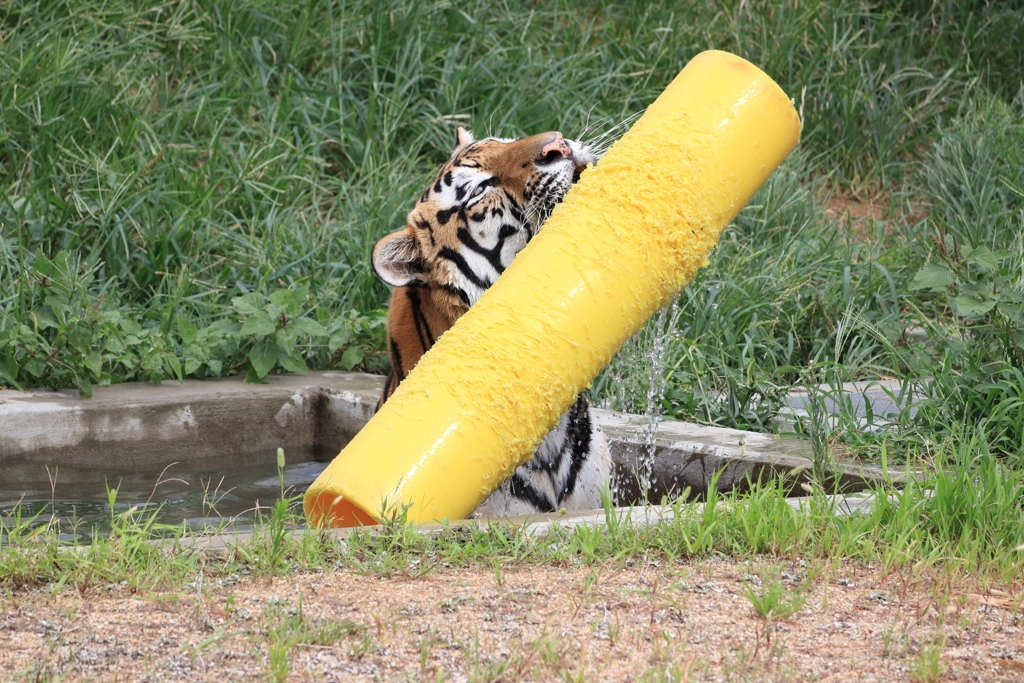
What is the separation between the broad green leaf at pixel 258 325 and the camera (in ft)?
16.3

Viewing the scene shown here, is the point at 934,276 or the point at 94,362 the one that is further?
the point at 94,362

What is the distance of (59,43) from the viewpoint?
21.2ft

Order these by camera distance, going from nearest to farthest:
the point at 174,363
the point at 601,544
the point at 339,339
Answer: the point at 601,544, the point at 174,363, the point at 339,339

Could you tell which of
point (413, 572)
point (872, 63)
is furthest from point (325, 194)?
point (413, 572)

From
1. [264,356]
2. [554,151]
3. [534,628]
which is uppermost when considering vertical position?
[554,151]

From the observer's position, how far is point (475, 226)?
3.63 meters

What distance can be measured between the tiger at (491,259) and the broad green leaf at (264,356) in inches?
56.8

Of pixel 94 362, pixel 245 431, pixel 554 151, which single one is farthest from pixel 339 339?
pixel 554 151

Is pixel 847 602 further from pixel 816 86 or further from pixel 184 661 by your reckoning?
pixel 816 86

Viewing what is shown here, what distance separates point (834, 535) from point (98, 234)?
4.33 meters

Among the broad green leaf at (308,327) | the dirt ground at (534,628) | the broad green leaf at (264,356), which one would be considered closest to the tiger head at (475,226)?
the dirt ground at (534,628)

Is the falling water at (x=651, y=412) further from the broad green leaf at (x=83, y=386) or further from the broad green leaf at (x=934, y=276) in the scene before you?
the broad green leaf at (x=83, y=386)

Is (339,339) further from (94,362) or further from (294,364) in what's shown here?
(94,362)

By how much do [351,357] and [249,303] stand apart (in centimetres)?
61
